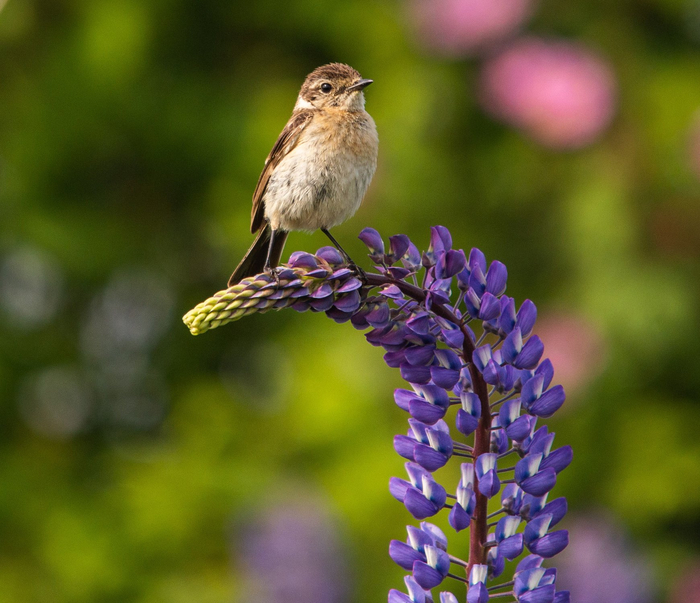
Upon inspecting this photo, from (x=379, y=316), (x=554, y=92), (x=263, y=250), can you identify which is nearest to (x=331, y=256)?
(x=379, y=316)

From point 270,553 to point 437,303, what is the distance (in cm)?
251

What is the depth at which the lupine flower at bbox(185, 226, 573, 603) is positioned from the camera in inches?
53.2

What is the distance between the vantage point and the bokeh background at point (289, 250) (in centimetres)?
439

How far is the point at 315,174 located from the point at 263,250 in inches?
14.1

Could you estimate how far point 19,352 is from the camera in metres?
5.12

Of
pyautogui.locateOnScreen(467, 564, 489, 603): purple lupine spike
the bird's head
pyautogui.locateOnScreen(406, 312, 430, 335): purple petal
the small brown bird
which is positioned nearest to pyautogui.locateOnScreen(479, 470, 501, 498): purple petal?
pyautogui.locateOnScreen(467, 564, 489, 603): purple lupine spike

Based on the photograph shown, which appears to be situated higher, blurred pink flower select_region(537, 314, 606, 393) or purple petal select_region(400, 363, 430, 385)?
purple petal select_region(400, 363, 430, 385)

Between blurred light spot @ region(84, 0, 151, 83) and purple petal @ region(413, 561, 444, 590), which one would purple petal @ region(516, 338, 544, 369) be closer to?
purple petal @ region(413, 561, 444, 590)

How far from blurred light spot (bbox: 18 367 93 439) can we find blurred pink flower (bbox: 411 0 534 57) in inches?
110

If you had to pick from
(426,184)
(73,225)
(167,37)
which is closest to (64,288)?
(73,225)

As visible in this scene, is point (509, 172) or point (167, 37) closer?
point (509, 172)

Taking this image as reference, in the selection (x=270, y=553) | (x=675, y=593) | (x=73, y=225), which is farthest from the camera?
(x=73, y=225)

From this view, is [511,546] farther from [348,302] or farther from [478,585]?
[348,302]

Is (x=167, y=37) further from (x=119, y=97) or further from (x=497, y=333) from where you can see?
(x=497, y=333)
